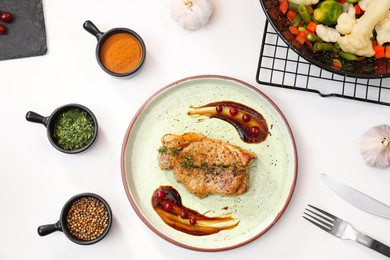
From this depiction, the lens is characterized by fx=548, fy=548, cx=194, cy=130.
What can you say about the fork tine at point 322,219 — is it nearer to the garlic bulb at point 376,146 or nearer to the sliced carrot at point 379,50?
the garlic bulb at point 376,146

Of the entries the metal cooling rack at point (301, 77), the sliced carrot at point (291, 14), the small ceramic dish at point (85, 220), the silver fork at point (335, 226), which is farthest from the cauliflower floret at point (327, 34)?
the small ceramic dish at point (85, 220)

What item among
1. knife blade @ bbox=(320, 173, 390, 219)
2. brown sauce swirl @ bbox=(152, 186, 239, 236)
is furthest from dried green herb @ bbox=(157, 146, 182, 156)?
knife blade @ bbox=(320, 173, 390, 219)

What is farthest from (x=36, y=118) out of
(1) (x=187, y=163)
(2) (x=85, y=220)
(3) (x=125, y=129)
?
(1) (x=187, y=163)

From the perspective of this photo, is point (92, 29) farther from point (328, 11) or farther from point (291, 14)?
point (328, 11)

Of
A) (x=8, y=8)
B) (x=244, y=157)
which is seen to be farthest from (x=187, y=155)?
(x=8, y=8)

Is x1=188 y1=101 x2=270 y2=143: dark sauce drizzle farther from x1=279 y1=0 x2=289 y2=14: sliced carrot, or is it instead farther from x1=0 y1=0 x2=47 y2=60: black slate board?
x1=0 y1=0 x2=47 y2=60: black slate board

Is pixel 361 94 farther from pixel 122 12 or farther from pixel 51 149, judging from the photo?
pixel 51 149
